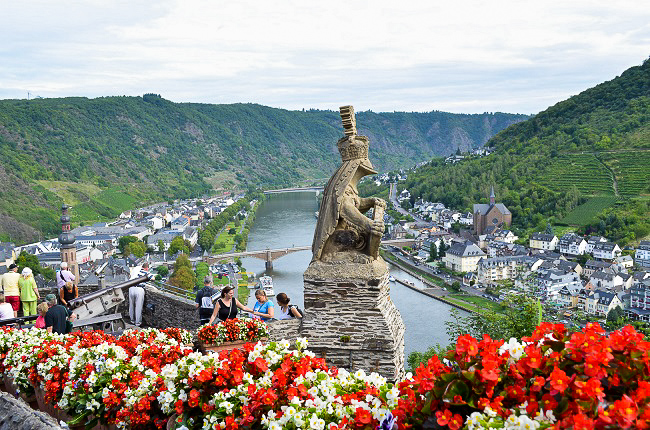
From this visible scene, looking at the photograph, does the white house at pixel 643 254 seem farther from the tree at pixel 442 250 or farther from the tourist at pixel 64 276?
the tourist at pixel 64 276

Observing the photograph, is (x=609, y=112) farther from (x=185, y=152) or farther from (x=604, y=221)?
(x=185, y=152)

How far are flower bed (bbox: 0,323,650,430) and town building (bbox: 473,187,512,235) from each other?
72.9 meters

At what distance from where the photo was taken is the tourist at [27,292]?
8258mm

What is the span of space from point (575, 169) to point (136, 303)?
8010cm

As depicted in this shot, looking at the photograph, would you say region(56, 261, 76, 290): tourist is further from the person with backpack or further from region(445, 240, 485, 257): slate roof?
region(445, 240, 485, 257): slate roof

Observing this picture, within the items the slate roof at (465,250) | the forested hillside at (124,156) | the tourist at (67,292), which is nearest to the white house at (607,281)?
the slate roof at (465,250)

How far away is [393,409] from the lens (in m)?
2.71

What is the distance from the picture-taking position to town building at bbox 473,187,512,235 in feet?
246

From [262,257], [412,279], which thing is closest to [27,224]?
[262,257]

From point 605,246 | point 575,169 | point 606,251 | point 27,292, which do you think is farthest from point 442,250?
point 27,292

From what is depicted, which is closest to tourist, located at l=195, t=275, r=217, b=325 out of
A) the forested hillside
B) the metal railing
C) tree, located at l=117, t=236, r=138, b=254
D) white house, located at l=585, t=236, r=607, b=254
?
the metal railing

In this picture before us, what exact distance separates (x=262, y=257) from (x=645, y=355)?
53.9 metres

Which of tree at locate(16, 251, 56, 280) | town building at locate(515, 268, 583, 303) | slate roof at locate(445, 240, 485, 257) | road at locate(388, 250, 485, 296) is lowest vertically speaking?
road at locate(388, 250, 485, 296)

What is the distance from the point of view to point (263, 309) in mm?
6523
